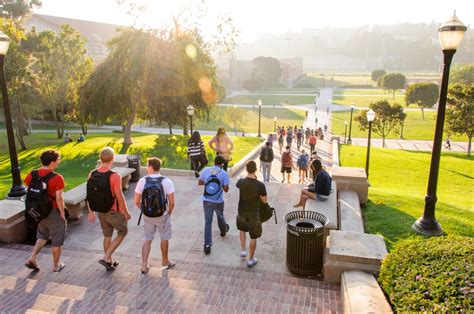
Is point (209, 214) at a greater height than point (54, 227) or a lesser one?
lesser

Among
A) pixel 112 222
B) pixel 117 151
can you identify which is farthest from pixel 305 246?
pixel 117 151

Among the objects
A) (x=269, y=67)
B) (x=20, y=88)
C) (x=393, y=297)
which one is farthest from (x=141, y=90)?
(x=269, y=67)

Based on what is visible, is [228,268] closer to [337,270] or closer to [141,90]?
[337,270]

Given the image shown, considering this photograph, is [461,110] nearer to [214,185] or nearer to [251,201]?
[214,185]

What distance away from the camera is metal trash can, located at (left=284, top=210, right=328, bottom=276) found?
17.6 ft

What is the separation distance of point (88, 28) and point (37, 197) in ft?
327

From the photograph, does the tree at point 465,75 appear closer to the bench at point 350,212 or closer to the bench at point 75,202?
the bench at point 350,212

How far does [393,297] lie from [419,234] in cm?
305

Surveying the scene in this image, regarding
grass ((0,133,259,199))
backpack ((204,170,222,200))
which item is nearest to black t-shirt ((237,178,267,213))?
backpack ((204,170,222,200))

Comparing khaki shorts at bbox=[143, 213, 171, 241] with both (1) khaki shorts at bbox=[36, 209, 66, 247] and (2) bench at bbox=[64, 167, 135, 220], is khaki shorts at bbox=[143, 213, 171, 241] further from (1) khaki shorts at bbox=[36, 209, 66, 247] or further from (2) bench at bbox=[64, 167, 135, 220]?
(2) bench at bbox=[64, 167, 135, 220]

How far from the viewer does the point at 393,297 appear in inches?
148

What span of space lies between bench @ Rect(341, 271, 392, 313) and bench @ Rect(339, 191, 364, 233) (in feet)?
5.73

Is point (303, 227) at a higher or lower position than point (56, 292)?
higher

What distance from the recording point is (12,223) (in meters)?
6.64
